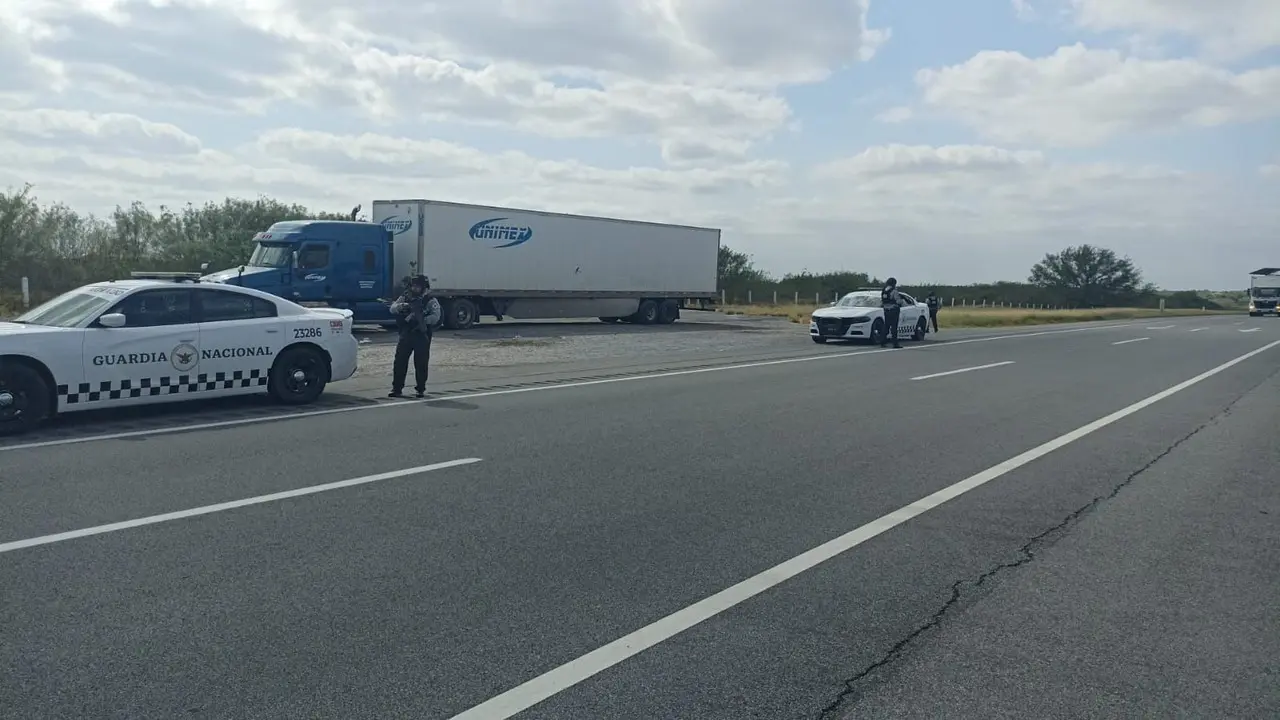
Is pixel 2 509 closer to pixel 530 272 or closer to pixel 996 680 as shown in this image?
pixel 996 680

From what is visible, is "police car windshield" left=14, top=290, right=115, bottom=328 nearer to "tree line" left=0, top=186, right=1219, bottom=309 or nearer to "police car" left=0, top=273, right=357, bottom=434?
"police car" left=0, top=273, right=357, bottom=434

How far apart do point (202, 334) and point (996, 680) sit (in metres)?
9.43

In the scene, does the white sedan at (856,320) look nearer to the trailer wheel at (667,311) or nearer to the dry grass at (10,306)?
the trailer wheel at (667,311)

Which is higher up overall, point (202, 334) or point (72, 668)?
point (202, 334)

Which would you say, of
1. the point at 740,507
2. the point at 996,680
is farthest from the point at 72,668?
the point at 740,507

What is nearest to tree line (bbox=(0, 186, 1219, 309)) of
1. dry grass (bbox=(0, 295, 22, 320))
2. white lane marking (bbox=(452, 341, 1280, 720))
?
dry grass (bbox=(0, 295, 22, 320))

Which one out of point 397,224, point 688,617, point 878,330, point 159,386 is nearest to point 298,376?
point 159,386

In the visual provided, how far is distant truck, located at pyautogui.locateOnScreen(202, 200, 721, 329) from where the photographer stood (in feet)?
86.2

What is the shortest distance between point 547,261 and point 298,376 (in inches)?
778

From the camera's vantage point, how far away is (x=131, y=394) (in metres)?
Result: 10.4

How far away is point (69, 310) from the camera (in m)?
10.6

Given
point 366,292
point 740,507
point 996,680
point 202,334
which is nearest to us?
point 996,680

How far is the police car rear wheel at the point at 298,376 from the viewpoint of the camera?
11836 mm

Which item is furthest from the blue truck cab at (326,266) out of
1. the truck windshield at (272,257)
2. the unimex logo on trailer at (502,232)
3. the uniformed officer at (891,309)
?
the uniformed officer at (891,309)
